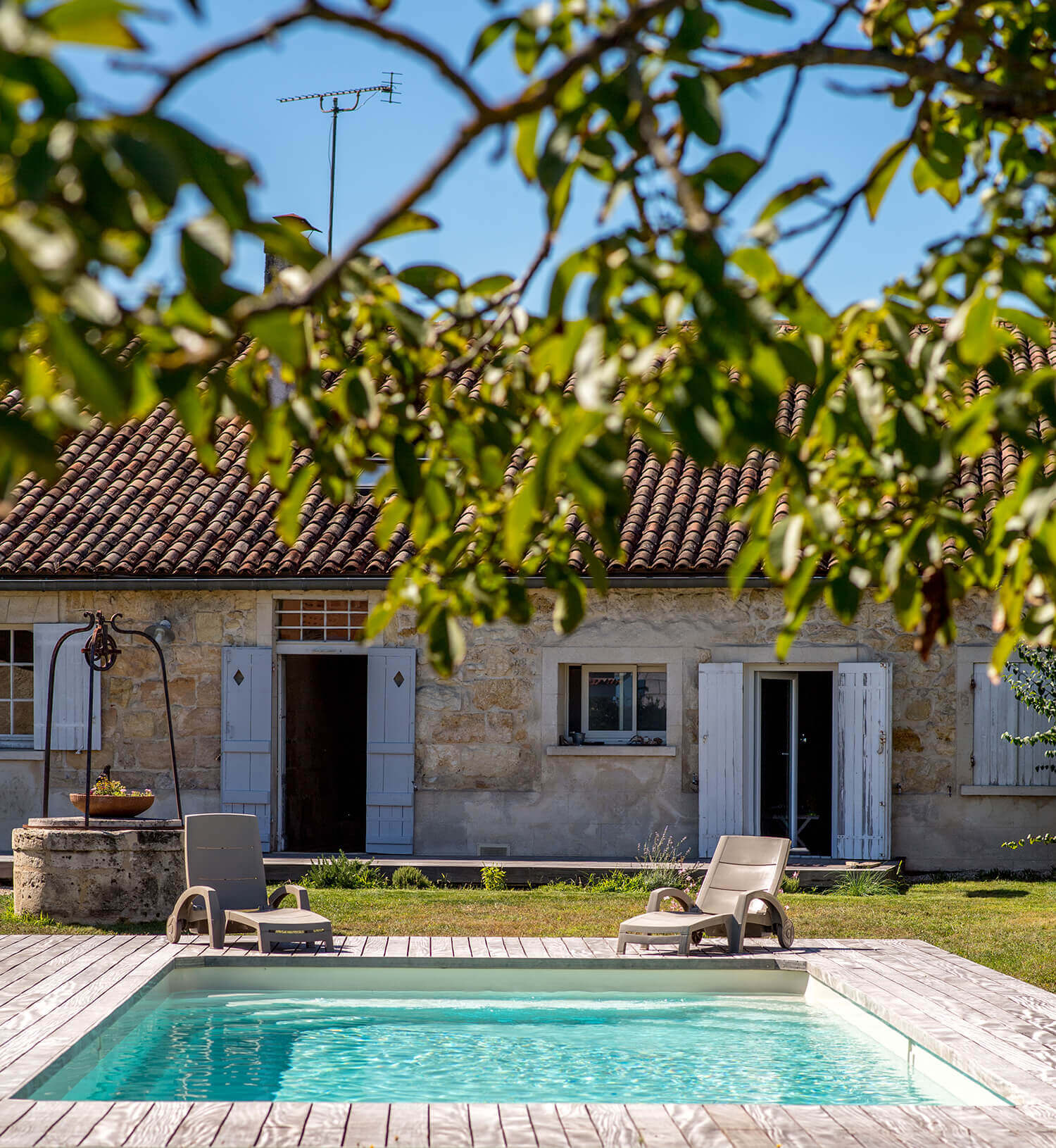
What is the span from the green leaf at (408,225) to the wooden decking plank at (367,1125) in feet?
12.2

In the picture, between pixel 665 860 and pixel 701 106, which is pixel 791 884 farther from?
pixel 701 106

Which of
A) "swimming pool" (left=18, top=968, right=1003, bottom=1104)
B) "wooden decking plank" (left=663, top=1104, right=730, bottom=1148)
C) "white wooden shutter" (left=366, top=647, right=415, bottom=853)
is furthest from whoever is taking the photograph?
"white wooden shutter" (left=366, top=647, right=415, bottom=853)

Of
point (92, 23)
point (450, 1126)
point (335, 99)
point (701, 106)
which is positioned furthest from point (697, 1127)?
point (335, 99)

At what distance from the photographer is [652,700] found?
1420 centimetres

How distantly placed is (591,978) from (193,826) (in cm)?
304

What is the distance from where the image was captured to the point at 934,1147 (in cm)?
497

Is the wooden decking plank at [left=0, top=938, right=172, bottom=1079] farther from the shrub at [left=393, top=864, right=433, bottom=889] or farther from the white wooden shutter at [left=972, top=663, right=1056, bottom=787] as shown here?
the white wooden shutter at [left=972, top=663, right=1056, bottom=787]

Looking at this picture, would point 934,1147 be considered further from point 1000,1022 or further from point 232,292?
point 232,292

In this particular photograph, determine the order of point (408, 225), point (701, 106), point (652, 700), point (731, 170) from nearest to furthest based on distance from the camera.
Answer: point (701, 106), point (731, 170), point (408, 225), point (652, 700)

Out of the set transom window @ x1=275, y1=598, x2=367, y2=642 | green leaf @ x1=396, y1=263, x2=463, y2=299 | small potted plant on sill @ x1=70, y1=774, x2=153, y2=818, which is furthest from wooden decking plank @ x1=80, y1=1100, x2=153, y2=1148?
transom window @ x1=275, y1=598, x2=367, y2=642

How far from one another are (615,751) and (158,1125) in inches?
350

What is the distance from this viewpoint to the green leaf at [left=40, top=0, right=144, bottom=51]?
4.78 feet

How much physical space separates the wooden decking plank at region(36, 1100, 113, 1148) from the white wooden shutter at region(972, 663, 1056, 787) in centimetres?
1001

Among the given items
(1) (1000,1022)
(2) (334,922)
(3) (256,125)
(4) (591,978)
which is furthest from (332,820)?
(3) (256,125)
